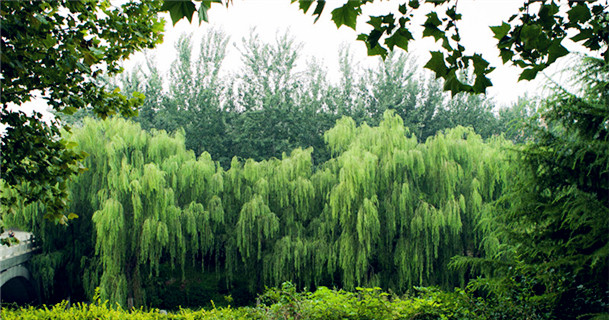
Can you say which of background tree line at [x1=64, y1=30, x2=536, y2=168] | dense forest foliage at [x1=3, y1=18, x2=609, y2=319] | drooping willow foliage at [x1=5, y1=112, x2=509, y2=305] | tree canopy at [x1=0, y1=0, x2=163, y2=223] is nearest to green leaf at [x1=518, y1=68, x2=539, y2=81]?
tree canopy at [x1=0, y1=0, x2=163, y2=223]

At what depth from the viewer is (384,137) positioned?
12.4 metres

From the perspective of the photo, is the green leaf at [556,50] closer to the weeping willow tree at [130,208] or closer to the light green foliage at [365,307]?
the light green foliage at [365,307]

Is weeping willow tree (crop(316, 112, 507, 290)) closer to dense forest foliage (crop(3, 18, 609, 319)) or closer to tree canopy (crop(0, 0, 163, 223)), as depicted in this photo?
dense forest foliage (crop(3, 18, 609, 319))

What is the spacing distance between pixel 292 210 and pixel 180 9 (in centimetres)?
1237

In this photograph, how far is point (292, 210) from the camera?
44.9ft

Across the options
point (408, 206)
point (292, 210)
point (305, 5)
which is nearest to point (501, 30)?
point (305, 5)

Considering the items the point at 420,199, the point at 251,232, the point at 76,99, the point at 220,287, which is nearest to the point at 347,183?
the point at 420,199

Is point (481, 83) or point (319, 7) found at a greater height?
point (319, 7)

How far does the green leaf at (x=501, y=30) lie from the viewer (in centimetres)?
193

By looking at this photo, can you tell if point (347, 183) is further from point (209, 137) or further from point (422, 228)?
point (209, 137)

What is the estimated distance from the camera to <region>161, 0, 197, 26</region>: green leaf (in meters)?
1.43

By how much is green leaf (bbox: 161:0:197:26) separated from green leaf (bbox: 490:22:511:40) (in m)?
1.20

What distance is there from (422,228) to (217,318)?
23.9ft

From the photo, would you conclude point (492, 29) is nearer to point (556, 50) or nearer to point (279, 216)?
point (556, 50)
